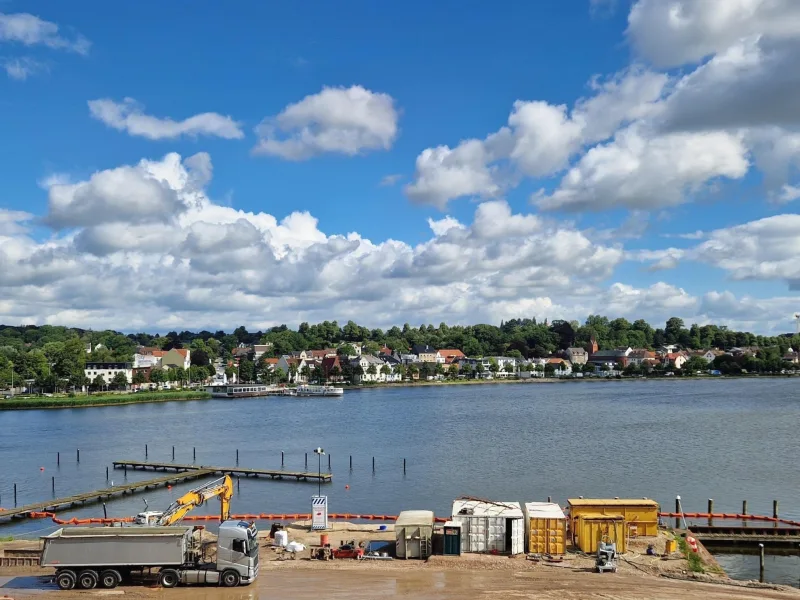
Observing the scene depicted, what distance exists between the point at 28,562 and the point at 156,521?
496 centimetres

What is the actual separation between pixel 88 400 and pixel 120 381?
28152 mm

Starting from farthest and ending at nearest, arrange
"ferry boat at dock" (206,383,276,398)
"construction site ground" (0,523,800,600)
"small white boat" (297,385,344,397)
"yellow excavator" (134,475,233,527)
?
"small white boat" (297,385,344,397)
"ferry boat at dock" (206,383,276,398)
"yellow excavator" (134,475,233,527)
"construction site ground" (0,523,800,600)

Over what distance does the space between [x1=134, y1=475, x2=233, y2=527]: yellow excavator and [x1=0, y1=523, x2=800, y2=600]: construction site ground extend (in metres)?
4.08

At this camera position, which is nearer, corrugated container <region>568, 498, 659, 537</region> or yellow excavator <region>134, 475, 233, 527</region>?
yellow excavator <region>134, 475, 233, 527</region>

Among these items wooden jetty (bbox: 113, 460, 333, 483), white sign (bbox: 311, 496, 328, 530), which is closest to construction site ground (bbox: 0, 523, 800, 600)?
white sign (bbox: 311, 496, 328, 530)

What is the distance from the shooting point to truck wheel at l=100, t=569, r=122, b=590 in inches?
997

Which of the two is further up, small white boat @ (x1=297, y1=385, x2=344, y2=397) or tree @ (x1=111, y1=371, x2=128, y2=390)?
tree @ (x1=111, y1=371, x2=128, y2=390)

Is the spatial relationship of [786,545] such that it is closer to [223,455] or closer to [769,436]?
[769,436]

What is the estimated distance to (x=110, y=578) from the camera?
2534cm

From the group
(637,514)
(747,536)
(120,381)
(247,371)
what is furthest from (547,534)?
(247,371)

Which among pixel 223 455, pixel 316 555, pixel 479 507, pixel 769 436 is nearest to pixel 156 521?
pixel 316 555

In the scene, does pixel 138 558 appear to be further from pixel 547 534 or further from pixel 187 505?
pixel 547 534

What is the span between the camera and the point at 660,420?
9244 centimetres

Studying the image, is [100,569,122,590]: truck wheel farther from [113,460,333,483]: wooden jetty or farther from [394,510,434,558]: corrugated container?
[113,460,333,483]: wooden jetty
